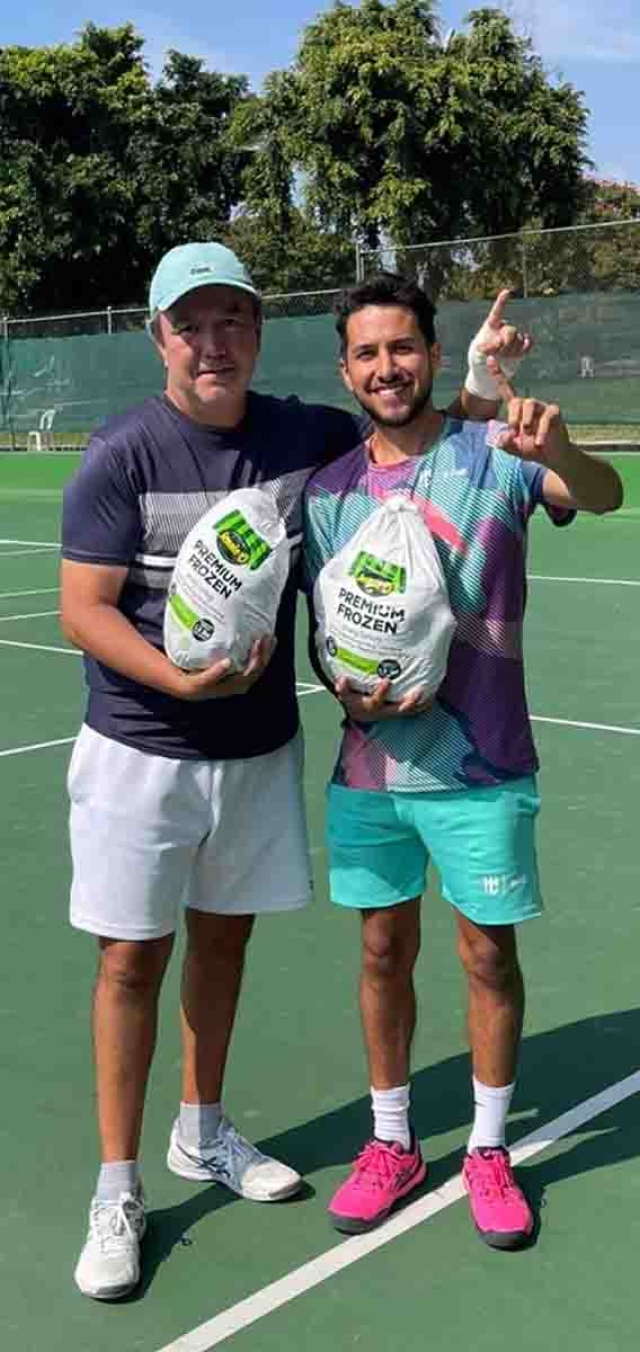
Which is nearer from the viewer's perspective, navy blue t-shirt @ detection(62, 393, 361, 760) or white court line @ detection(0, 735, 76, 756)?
navy blue t-shirt @ detection(62, 393, 361, 760)

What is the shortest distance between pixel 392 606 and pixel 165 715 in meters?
0.52

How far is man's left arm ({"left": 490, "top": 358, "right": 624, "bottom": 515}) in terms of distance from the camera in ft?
9.61

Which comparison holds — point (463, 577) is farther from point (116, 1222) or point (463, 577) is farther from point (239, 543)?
point (116, 1222)

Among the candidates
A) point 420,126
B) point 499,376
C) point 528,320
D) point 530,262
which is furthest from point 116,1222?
point 420,126

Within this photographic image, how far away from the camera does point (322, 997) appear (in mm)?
4570

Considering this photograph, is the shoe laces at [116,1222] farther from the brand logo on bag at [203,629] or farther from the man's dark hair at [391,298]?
the man's dark hair at [391,298]

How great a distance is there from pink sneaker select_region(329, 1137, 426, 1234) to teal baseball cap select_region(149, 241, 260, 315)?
184 centimetres

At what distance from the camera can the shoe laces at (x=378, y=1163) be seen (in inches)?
133

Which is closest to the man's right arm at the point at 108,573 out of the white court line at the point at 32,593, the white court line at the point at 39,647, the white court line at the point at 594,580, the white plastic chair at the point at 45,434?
the white court line at the point at 39,647

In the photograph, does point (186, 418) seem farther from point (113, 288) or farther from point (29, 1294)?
point (113, 288)

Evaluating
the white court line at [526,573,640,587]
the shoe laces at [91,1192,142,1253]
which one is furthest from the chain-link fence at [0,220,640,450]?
the shoe laces at [91,1192,142,1253]

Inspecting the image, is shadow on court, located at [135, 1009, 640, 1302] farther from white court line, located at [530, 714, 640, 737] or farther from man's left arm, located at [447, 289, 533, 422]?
white court line, located at [530, 714, 640, 737]

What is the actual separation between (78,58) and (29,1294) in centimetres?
4334

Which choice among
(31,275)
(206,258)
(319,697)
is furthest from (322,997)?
(31,275)
